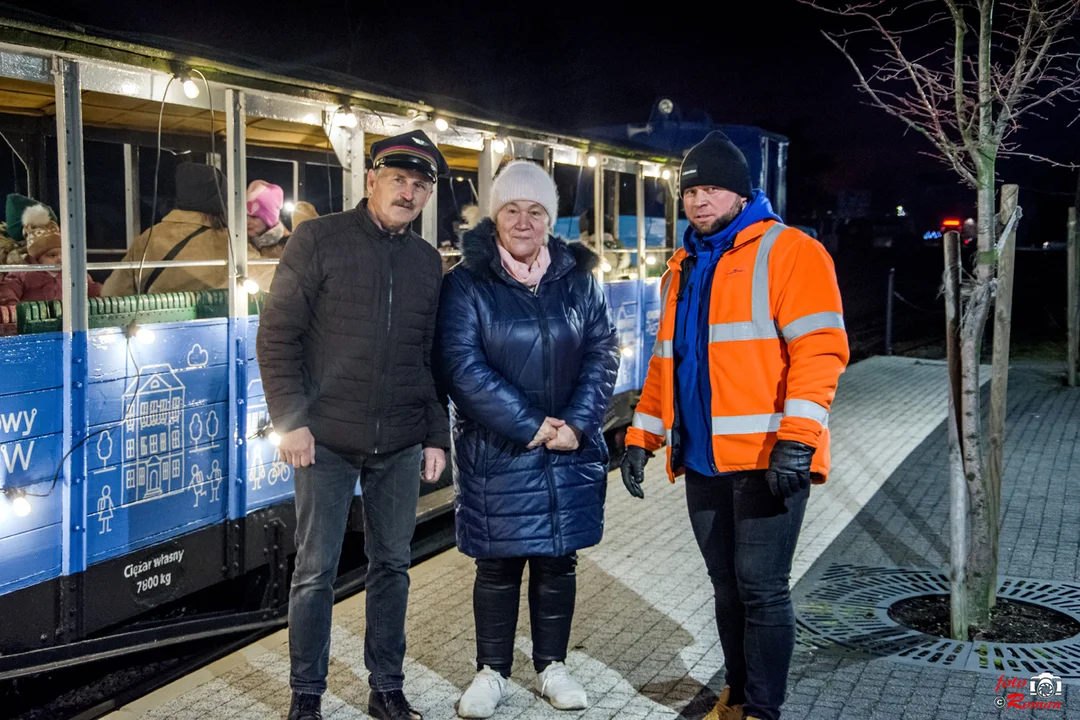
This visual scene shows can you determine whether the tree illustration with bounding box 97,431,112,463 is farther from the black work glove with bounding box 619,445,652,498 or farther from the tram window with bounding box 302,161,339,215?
the tram window with bounding box 302,161,339,215

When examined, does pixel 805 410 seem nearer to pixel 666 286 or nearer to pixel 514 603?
pixel 666 286

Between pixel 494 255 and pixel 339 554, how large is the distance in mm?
1238

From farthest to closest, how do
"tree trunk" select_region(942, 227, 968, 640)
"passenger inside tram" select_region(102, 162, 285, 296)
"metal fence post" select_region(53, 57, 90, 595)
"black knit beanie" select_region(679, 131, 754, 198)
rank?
"passenger inside tram" select_region(102, 162, 285, 296) < "tree trunk" select_region(942, 227, 968, 640) < "metal fence post" select_region(53, 57, 90, 595) < "black knit beanie" select_region(679, 131, 754, 198)

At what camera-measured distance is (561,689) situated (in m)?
4.03

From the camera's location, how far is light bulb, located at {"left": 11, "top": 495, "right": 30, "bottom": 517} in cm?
411

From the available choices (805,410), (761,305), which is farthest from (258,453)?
(805,410)

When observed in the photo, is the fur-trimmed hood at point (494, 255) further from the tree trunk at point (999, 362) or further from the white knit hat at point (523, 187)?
the tree trunk at point (999, 362)

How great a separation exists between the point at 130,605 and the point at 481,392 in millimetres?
2167

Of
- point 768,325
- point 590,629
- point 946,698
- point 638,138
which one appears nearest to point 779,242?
point 768,325

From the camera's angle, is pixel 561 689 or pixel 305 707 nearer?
pixel 305 707

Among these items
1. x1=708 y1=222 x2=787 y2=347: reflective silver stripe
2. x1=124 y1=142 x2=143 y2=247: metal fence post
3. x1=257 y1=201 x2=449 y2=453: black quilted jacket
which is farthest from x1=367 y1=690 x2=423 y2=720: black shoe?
x1=124 y1=142 x2=143 y2=247: metal fence post

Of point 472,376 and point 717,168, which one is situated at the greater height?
point 717,168

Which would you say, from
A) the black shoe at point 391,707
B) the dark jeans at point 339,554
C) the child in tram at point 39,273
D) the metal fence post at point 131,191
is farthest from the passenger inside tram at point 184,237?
the metal fence post at point 131,191

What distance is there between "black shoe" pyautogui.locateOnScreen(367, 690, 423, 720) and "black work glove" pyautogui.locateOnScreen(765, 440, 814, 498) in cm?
164
